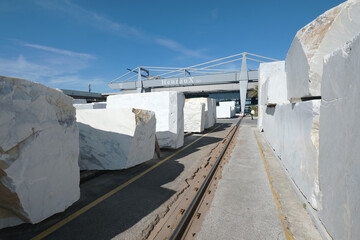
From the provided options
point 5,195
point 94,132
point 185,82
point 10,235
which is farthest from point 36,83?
point 185,82

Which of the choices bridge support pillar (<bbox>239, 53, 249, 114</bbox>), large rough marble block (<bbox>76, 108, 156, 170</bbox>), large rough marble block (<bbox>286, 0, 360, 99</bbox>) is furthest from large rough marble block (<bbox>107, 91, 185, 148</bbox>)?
bridge support pillar (<bbox>239, 53, 249, 114</bbox>)

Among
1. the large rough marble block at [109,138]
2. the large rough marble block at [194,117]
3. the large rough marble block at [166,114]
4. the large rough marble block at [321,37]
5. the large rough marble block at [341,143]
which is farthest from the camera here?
the large rough marble block at [194,117]

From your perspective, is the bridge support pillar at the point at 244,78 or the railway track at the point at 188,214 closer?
the railway track at the point at 188,214

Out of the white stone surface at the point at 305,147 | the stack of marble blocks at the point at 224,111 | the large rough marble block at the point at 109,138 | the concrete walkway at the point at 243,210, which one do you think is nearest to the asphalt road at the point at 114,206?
the large rough marble block at the point at 109,138

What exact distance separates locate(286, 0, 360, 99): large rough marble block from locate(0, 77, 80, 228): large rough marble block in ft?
13.2

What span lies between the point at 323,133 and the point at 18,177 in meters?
4.02

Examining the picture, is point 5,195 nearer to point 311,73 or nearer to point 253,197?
point 253,197

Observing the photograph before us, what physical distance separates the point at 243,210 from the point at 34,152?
330 centimetres

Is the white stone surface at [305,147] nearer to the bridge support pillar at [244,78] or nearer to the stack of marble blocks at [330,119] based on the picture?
the stack of marble blocks at [330,119]

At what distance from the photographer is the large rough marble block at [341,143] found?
178cm

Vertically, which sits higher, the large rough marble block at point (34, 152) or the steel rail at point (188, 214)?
the large rough marble block at point (34, 152)

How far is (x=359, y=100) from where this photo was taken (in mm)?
1695

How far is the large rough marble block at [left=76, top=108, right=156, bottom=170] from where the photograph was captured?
4930mm

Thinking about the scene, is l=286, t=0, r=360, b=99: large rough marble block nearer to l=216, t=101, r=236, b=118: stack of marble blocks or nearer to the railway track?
the railway track
